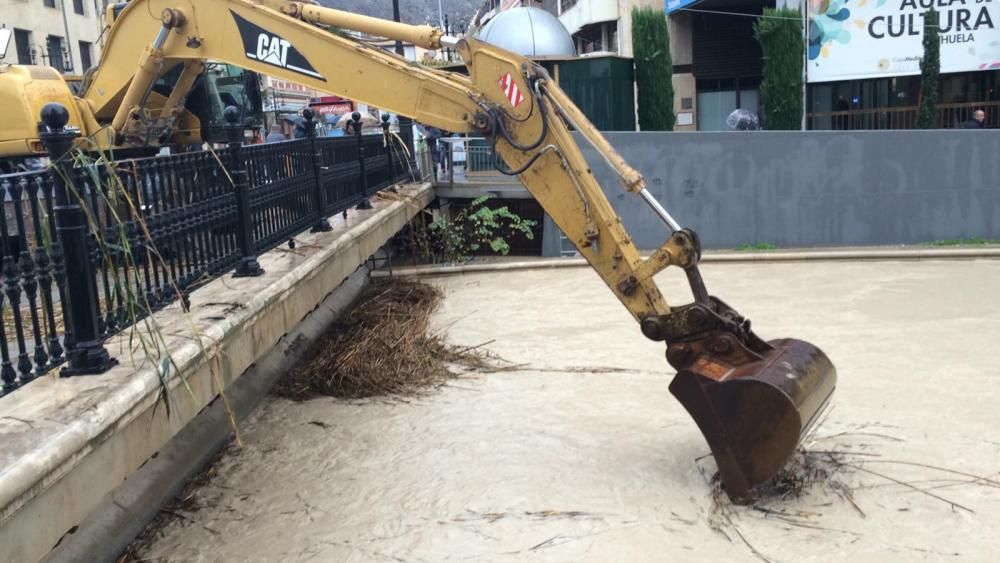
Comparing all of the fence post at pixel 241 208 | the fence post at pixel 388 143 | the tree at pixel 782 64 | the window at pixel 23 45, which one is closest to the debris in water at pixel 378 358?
the fence post at pixel 241 208

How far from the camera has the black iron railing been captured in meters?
3.98

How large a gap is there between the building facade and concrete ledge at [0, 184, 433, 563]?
116 ft

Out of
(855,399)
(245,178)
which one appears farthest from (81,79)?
(855,399)

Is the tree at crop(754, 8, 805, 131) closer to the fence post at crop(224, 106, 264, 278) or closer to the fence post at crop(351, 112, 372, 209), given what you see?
the fence post at crop(351, 112, 372, 209)

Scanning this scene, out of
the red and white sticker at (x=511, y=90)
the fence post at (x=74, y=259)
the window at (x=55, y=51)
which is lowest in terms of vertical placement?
the fence post at (x=74, y=259)

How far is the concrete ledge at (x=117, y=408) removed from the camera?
3.16m

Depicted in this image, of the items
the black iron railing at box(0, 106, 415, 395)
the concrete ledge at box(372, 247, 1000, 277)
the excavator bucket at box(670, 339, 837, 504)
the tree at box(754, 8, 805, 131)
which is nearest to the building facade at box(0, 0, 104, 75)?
the tree at box(754, 8, 805, 131)

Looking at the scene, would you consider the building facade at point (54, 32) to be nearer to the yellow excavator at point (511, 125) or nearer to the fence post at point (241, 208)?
the yellow excavator at point (511, 125)

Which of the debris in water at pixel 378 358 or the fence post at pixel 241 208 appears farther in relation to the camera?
the debris in water at pixel 378 358

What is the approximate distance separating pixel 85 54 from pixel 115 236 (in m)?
45.6

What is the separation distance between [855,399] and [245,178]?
201 inches

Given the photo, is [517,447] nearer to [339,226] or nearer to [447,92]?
[447,92]

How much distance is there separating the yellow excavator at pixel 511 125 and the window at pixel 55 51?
3608 centimetres

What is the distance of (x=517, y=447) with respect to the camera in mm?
6328
